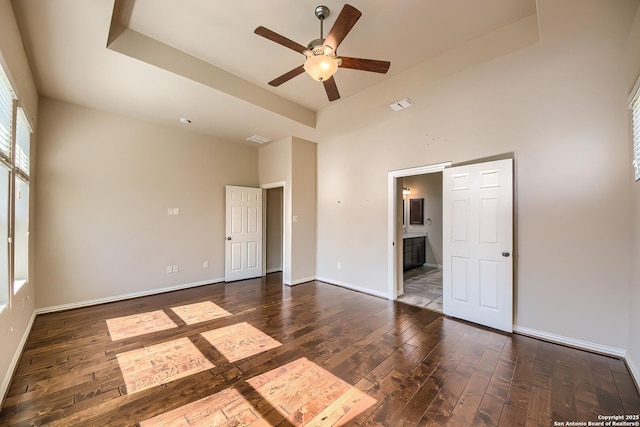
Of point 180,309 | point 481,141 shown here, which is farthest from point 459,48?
point 180,309

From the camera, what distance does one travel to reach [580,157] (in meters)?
2.66

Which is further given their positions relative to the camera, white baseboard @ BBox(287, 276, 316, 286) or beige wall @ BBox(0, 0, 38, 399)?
white baseboard @ BBox(287, 276, 316, 286)

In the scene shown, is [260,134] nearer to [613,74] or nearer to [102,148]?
[102,148]

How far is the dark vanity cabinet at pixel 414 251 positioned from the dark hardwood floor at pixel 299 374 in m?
2.94

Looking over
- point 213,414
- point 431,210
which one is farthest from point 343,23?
point 431,210

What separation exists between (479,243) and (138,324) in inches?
176

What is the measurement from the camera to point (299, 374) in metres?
2.22

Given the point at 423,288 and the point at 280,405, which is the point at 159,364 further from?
the point at 423,288

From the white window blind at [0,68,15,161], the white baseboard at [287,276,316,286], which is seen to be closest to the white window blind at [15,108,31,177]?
the white window blind at [0,68,15,161]

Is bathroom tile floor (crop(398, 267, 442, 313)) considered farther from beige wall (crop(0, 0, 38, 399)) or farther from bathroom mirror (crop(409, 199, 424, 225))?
beige wall (crop(0, 0, 38, 399))

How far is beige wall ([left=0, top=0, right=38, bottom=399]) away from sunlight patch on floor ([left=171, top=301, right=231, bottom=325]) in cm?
147

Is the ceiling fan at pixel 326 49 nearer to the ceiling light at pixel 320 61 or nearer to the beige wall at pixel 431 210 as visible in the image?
the ceiling light at pixel 320 61

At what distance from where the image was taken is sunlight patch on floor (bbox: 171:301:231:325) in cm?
344

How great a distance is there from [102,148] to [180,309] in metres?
2.83
